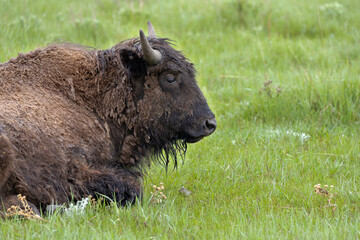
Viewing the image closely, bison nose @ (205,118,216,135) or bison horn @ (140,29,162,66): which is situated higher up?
bison horn @ (140,29,162,66)

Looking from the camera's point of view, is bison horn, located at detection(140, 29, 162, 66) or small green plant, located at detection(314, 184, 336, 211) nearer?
small green plant, located at detection(314, 184, 336, 211)

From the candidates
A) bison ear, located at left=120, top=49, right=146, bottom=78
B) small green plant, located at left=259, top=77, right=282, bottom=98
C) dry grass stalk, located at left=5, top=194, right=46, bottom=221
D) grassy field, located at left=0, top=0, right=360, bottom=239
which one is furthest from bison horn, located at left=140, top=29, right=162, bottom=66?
small green plant, located at left=259, top=77, right=282, bottom=98

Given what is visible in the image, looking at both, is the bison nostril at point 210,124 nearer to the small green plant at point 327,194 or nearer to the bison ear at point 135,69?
the bison ear at point 135,69

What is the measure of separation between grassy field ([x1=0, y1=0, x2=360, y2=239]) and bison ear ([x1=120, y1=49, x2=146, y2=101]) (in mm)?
945

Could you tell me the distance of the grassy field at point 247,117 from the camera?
13.2 ft

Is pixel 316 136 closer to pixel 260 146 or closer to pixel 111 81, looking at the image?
pixel 260 146

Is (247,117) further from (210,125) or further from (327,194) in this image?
(327,194)

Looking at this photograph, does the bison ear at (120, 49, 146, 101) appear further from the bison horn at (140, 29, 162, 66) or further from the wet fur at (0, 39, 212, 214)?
the bison horn at (140, 29, 162, 66)

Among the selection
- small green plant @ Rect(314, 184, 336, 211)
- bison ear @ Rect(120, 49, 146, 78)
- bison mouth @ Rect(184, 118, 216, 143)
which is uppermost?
bison ear @ Rect(120, 49, 146, 78)

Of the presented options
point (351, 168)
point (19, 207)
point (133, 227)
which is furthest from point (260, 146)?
point (19, 207)

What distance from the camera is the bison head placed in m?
4.91

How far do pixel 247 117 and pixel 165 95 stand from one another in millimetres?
2665

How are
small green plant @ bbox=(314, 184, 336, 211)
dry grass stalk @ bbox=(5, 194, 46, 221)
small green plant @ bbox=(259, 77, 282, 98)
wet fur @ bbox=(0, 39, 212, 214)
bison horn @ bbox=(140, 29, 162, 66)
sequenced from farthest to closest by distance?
small green plant @ bbox=(259, 77, 282, 98), bison horn @ bbox=(140, 29, 162, 66), small green plant @ bbox=(314, 184, 336, 211), wet fur @ bbox=(0, 39, 212, 214), dry grass stalk @ bbox=(5, 194, 46, 221)

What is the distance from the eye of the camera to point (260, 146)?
247 inches
